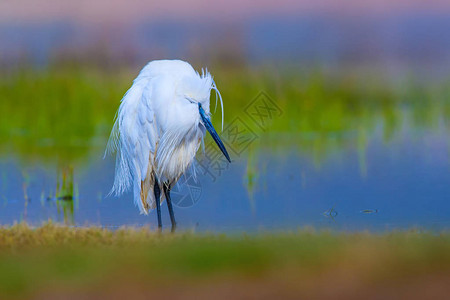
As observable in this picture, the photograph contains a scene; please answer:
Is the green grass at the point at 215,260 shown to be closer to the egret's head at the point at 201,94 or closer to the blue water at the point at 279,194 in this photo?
the blue water at the point at 279,194

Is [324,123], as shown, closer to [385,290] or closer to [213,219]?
[213,219]

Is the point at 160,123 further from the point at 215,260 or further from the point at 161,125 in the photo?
the point at 215,260

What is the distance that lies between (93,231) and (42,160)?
5304 mm

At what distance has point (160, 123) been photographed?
6.25 metres

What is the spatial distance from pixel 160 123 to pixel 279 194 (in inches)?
97.5

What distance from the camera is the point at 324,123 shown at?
522 inches

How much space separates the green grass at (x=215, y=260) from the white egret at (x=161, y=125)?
1.28m

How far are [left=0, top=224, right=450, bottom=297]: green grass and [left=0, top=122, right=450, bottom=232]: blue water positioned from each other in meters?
0.95

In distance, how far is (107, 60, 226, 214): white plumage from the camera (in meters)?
6.14

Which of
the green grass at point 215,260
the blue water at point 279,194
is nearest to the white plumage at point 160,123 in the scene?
the blue water at point 279,194

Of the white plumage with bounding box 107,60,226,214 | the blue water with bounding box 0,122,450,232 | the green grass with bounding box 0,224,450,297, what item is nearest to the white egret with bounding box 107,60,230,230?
the white plumage with bounding box 107,60,226,214

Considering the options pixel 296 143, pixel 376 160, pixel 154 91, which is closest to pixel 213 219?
pixel 154 91

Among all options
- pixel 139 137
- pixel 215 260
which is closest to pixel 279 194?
pixel 139 137

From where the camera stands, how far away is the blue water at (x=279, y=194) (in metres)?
7.00
